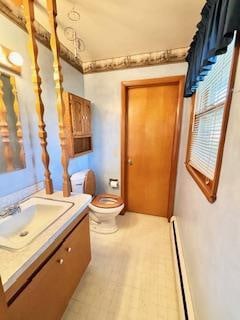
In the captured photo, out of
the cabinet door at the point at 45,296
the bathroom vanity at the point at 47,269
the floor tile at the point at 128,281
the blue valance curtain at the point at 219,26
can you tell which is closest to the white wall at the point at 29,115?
the bathroom vanity at the point at 47,269

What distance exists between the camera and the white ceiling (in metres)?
1.22

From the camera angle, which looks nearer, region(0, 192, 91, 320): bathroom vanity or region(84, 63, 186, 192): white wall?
region(0, 192, 91, 320): bathroom vanity

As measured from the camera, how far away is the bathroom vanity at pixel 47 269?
670 millimetres

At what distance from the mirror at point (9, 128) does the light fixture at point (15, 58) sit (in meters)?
0.12

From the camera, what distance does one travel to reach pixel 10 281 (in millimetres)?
630

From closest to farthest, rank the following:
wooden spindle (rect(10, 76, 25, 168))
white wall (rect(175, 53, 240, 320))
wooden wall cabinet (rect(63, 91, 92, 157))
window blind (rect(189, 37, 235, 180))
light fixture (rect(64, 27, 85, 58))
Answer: white wall (rect(175, 53, 240, 320)), window blind (rect(189, 37, 235, 180)), wooden spindle (rect(10, 76, 25, 168)), light fixture (rect(64, 27, 85, 58)), wooden wall cabinet (rect(63, 91, 92, 157))

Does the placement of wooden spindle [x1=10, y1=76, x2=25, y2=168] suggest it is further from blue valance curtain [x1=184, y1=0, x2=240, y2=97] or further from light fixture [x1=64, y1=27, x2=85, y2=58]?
blue valance curtain [x1=184, y1=0, x2=240, y2=97]

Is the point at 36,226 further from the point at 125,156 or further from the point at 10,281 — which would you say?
the point at 125,156

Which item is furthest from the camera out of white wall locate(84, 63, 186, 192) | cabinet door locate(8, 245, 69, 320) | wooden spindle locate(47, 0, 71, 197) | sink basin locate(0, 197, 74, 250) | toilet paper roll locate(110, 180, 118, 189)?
toilet paper roll locate(110, 180, 118, 189)

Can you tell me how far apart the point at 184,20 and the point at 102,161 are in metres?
1.88

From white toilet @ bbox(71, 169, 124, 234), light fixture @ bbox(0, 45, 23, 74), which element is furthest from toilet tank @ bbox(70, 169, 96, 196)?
light fixture @ bbox(0, 45, 23, 74)

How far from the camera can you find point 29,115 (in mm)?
1358

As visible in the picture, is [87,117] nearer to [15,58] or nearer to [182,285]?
[15,58]

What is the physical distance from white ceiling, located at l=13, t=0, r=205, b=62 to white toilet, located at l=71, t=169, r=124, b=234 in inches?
61.7
